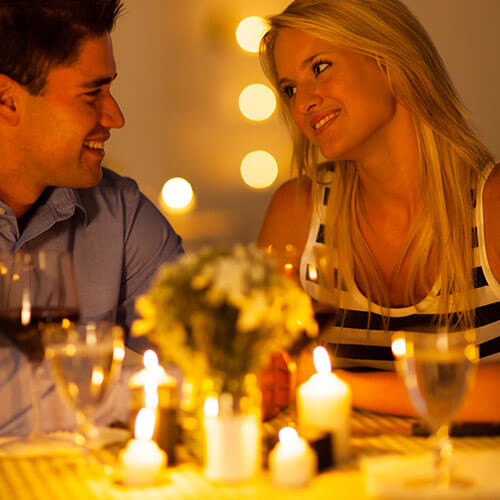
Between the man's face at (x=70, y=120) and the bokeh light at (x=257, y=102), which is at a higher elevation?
the bokeh light at (x=257, y=102)

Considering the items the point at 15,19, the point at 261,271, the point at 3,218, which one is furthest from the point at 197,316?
the point at 15,19

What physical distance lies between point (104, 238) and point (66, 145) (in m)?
0.26

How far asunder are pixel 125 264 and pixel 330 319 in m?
0.95

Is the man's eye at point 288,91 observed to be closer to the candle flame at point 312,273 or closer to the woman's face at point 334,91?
the woman's face at point 334,91

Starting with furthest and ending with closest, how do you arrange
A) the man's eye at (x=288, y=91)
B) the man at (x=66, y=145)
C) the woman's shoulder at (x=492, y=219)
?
the man's eye at (x=288, y=91) → the woman's shoulder at (x=492, y=219) → the man at (x=66, y=145)

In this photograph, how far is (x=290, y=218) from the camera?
84.4 inches

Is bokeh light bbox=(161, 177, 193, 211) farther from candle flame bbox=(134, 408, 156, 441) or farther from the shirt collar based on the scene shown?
candle flame bbox=(134, 408, 156, 441)

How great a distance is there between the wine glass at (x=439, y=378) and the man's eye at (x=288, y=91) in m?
1.34

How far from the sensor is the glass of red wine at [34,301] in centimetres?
105

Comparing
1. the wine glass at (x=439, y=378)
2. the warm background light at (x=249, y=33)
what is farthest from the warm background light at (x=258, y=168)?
the wine glass at (x=439, y=378)

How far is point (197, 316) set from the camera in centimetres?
88

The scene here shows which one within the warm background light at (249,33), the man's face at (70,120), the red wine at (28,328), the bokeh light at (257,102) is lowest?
the red wine at (28,328)

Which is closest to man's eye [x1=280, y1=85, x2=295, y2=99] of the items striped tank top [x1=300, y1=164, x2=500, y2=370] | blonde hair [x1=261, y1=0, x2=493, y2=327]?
blonde hair [x1=261, y1=0, x2=493, y2=327]

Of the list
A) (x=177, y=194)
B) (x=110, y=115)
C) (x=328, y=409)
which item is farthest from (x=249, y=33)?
(x=328, y=409)
